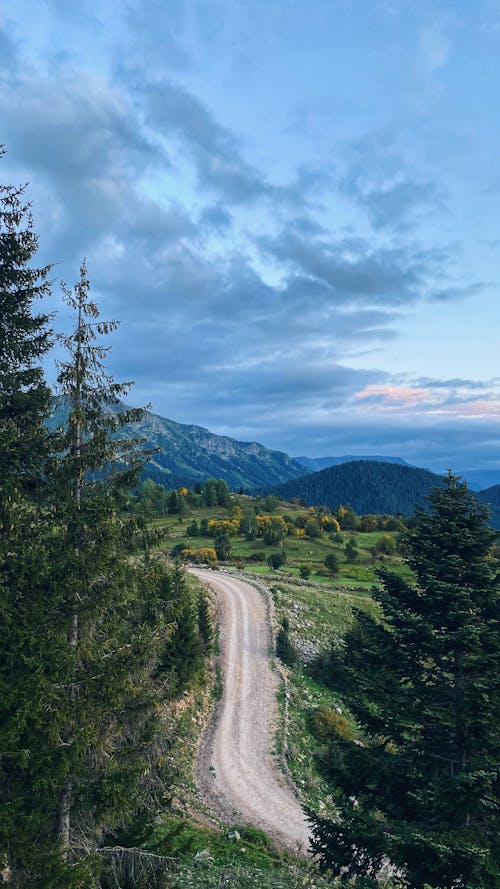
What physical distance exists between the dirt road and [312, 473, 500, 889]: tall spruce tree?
33.8 feet

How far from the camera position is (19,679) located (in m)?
9.30

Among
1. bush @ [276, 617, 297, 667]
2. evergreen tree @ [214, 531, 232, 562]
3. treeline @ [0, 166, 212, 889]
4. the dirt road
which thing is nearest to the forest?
treeline @ [0, 166, 212, 889]

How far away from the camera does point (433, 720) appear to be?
12109mm

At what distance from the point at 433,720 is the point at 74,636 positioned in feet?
29.6

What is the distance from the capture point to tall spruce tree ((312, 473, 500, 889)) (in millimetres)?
10789

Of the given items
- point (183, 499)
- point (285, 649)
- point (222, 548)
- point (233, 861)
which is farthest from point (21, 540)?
point (183, 499)

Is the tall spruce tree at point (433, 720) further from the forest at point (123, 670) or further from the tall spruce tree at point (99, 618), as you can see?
the tall spruce tree at point (99, 618)

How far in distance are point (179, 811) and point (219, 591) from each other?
28.8 m

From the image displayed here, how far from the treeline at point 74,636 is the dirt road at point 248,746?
12421 mm

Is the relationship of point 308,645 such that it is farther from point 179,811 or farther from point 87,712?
point 87,712

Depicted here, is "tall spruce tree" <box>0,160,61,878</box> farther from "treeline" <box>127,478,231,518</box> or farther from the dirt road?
"treeline" <box>127,478,231,518</box>

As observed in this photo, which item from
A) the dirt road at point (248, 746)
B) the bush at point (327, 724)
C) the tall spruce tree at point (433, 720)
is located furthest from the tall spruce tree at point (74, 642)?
the bush at point (327, 724)

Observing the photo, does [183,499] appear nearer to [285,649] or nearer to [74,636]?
[285,649]

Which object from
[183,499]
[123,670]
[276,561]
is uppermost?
[183,499]
